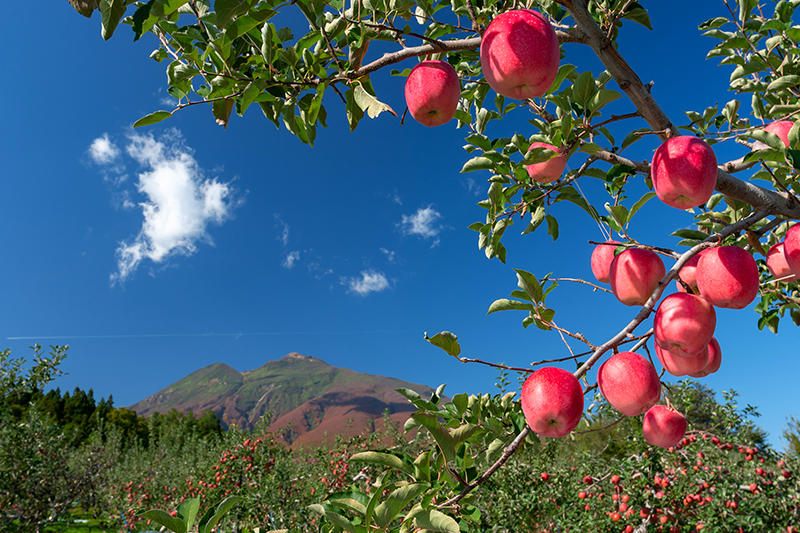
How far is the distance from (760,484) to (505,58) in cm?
551

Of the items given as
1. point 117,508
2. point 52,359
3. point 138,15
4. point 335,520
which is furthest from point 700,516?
point 117,508

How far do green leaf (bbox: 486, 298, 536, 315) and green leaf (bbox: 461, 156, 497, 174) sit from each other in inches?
22.0

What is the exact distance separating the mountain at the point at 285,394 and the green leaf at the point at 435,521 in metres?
78.7

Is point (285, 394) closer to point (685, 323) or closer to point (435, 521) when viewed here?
point (435, 521)

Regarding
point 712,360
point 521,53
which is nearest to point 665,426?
point 712,360

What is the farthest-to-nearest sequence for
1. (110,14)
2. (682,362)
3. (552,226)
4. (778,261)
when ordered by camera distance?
(552,226) → (778,261) → (682,362) → (110,14)

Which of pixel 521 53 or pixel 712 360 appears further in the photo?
pixel 712 360

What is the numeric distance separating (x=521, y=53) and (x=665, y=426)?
151cm

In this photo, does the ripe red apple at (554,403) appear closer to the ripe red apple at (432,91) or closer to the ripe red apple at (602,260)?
the ripe red apple at (602,260)

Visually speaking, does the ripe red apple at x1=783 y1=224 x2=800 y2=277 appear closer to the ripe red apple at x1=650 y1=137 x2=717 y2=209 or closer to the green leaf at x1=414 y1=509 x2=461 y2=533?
the ripe red apple at x1=650 y1=137 x2=717 y2=209

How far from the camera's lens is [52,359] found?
18.8 feet

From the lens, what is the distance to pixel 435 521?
1.04m

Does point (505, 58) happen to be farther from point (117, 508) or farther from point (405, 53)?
point (117, 508)

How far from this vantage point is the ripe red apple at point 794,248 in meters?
1.38
